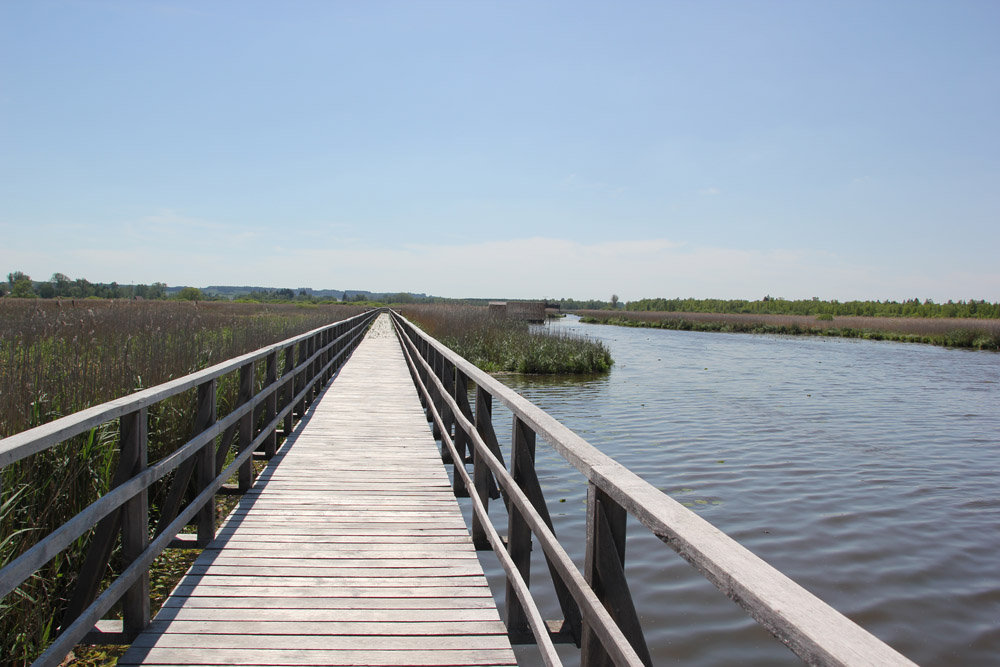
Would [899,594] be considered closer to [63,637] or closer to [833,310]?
[63,637]

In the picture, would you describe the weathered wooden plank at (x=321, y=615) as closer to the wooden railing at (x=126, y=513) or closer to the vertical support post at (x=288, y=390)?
the wooden railing at (x=126, y=513)

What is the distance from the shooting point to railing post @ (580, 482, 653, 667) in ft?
6.18

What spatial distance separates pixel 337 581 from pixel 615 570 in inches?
91.2

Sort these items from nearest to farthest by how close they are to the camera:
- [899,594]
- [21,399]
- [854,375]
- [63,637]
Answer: [63,637], [21,399], [899,594], [854,375]

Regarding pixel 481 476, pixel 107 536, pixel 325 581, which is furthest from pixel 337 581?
pixel 107 536

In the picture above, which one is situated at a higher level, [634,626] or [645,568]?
[634,626]

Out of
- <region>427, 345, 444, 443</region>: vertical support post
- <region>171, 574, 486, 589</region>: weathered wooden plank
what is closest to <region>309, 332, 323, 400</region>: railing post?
<region>427, 345, 444, 443</region>: vertical support post

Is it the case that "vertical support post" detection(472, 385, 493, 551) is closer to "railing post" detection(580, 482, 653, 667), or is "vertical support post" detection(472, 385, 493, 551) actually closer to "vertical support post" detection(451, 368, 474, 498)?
"vertical support post" detection(451, 368, 474, 498)

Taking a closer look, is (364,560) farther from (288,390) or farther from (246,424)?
(288,390)

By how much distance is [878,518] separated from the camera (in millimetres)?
7273

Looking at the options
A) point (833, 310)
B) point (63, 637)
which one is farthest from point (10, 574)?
point (833, 310)

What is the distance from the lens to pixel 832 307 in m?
81.3

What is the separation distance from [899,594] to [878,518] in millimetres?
1996

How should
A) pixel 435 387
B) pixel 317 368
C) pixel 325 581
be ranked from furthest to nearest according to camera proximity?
pixel 317 368 → pixel 435 387 → pixel 325 581
